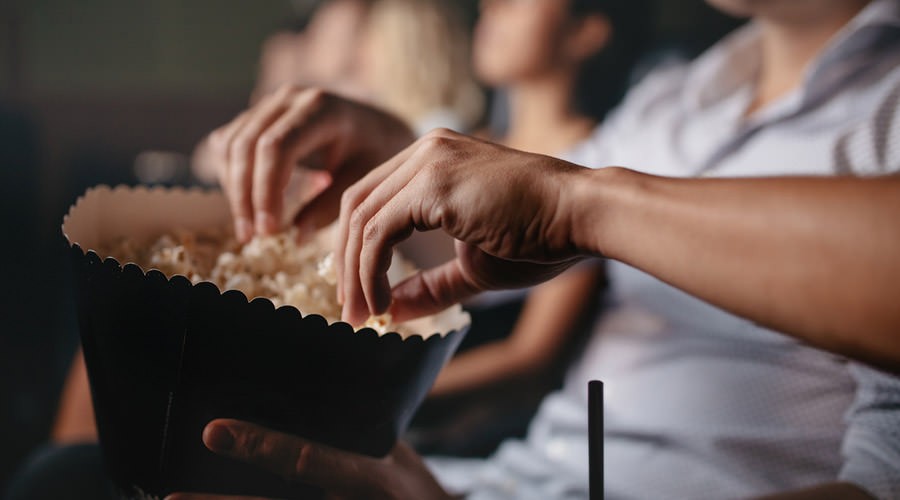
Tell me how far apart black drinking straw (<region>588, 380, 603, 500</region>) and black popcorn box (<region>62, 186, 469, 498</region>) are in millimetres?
139

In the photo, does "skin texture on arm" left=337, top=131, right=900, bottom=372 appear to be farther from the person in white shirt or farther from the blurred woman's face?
the blurred woman's face

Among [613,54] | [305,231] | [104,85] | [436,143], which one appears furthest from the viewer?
[104,85]

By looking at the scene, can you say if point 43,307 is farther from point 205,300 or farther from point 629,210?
point 629,210

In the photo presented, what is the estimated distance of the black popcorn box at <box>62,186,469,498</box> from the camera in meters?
0.51

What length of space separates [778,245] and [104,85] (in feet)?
13.0

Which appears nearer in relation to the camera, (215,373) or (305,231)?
(215,373)

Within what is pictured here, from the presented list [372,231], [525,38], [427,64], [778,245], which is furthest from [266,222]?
[427,64]

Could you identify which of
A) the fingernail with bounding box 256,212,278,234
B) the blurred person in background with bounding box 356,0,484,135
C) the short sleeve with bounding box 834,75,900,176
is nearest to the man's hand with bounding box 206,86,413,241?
the fingernail with bounding box 256,212,278,234

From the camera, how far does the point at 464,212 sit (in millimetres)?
486

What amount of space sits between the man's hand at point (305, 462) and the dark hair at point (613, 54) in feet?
4.26

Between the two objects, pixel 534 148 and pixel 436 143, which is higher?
pixel 534 148

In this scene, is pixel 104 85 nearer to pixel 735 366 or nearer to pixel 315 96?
pixel 315 96

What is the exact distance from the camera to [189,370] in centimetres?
53

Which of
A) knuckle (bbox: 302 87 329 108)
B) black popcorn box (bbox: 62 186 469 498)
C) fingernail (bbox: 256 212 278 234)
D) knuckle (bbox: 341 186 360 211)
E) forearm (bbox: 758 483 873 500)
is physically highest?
knuckle (bbox: 302 87 329 108)
